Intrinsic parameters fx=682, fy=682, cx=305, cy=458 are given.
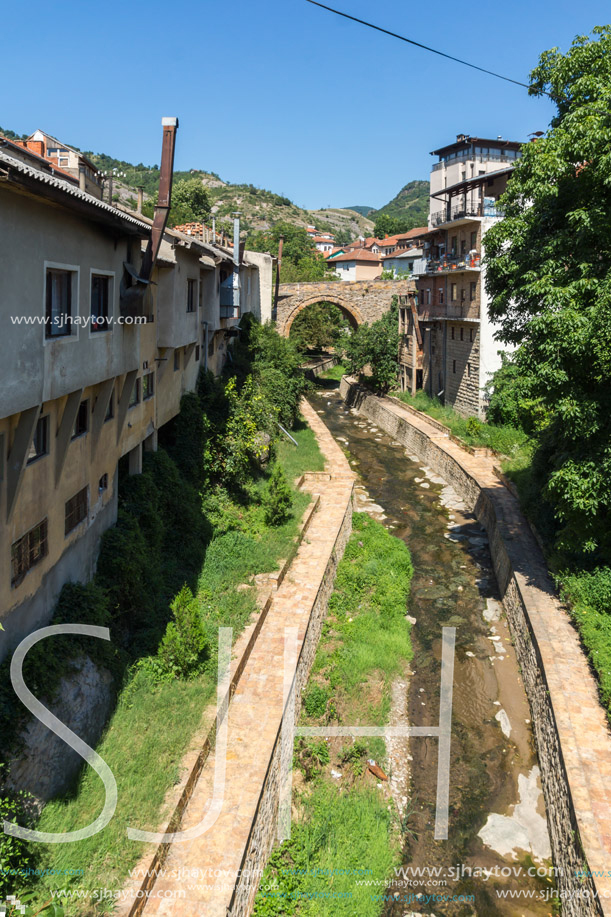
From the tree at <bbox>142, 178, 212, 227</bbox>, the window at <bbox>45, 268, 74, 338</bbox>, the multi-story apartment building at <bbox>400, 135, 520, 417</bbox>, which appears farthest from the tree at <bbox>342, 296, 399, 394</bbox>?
the window at <bbox>45, 268, 74, 338</bbox>

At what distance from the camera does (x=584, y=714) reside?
9.92 meters

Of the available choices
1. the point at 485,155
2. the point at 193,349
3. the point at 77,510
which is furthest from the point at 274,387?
the point at 485,155

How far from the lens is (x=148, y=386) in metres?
13.6

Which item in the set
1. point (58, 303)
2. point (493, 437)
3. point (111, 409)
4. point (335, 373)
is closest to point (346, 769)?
point (111, 409)

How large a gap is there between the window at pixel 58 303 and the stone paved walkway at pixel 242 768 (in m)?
5.65

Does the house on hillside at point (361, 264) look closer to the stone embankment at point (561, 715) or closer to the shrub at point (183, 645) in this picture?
the stone embankment at point (561, 715)

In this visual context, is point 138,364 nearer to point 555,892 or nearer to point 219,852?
point 219,852

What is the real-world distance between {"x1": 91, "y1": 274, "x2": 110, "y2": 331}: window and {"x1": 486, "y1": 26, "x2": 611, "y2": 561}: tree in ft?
23.8

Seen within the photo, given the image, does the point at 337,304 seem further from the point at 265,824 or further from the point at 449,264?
the point at 265,824

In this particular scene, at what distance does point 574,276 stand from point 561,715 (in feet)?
24.6

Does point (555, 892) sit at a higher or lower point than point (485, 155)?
lower

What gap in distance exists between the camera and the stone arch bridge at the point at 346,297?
43906 mm

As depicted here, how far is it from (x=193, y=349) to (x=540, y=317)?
9.07 meters

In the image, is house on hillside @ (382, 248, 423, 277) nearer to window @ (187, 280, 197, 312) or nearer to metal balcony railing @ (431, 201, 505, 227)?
metal balcony railing @ (431, 201, 505, 227)
